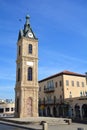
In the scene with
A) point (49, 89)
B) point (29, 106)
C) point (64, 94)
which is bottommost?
point (29, 106)

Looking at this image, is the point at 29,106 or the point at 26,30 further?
the point at 26,30

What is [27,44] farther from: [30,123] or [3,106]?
[3,106]

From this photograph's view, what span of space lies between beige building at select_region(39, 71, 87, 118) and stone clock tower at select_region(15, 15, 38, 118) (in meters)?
9.14

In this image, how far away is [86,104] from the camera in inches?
1909

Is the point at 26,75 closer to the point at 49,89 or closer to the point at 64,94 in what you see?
the point at 64,94

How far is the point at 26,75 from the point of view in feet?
159

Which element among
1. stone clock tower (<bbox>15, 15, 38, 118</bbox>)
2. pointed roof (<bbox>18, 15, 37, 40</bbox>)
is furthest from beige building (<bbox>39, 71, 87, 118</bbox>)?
pointed roof (<bbox>18, 15, 37, 40</bbox>)

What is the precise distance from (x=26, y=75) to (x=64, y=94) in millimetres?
11886

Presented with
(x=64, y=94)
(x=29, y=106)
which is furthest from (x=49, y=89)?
(x=29, y=106)

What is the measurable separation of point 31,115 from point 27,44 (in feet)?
48.3

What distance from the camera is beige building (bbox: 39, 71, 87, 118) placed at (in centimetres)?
5205

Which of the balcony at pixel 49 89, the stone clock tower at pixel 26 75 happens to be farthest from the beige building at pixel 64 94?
the stone clock tower at pixel 26 75

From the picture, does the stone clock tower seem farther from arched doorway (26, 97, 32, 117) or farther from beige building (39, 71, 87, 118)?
beige building (39, 71, 87, 118)

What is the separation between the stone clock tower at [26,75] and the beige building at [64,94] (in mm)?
9140
